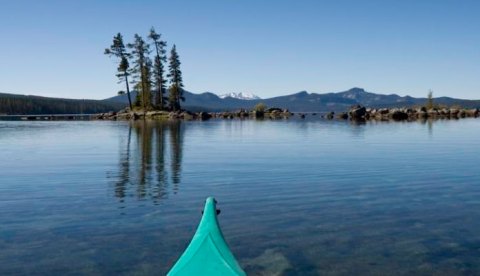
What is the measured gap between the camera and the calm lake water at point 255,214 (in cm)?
1009

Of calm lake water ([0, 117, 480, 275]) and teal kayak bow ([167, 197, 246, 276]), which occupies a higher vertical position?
teal kayak bow ([167, 197, 246, 276])

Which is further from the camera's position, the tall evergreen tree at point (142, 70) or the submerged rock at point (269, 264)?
the tall evergreen tree at point (142, 70)

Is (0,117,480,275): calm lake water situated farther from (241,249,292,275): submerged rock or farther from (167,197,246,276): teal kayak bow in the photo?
(167,197,246,276): teal kayak bow

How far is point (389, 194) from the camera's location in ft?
56.9

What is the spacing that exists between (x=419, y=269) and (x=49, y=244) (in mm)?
8943

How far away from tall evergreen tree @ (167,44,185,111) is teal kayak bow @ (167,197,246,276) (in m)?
111

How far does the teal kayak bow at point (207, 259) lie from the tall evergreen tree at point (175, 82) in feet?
363

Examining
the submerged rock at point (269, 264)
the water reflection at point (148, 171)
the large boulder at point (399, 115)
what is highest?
the large boulder at point (399, 115)

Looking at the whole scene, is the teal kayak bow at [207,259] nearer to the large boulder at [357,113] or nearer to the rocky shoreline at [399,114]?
the rocky shoreline at [399,114]

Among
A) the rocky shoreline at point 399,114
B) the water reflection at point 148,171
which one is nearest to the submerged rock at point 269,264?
the water reflection at point 148,171

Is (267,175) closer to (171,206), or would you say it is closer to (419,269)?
(171,206)

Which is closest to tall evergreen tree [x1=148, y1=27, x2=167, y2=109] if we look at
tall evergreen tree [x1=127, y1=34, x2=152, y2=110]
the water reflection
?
tall evergreen tree [x1=127, y1=34, x2=152, y2=110]

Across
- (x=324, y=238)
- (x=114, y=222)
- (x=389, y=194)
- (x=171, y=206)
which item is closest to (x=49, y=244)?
(x=114, y=222)

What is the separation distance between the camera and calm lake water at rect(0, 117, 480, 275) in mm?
10086
